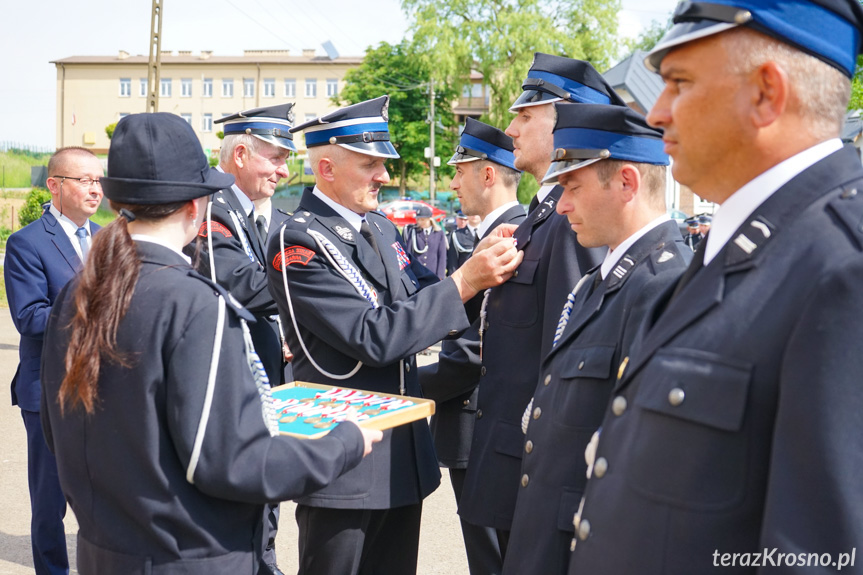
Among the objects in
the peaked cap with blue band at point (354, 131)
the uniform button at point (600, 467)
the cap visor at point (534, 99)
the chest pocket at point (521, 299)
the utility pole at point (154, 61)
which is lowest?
the uniform button at point (600, 467)

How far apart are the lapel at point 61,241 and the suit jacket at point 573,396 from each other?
300 cm

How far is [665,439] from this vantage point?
1.40 metres

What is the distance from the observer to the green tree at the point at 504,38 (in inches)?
1401

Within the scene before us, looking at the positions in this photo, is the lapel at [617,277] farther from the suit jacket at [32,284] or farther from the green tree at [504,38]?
the green tree at [504,38]

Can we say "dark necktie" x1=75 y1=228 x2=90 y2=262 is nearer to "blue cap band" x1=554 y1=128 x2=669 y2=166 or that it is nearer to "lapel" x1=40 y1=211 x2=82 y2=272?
"lapel" x1=40 y1=211 x2=82 y2=272

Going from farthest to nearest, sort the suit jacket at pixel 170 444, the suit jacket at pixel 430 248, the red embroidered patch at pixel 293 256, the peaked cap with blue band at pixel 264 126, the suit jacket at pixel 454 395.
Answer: the suit jacket at pixel 430 248 → the peaked cap with blue band at pixel 264 126 → the suit jacket at pixel 454 395 → the red embroidered patch at pixel 293 256 → the suit jacket at pixel 170 444

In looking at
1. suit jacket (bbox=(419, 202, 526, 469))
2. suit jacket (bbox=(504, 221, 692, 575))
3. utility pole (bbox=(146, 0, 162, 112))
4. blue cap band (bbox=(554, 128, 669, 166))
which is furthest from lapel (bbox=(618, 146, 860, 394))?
utility pole (bbox=(146, 0, 162, 112))

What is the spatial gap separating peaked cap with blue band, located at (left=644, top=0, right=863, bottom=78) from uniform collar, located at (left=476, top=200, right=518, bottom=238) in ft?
8.29

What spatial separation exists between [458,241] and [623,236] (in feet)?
36.1

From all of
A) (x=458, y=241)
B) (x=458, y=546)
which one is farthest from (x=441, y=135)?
(x=458, y=546)

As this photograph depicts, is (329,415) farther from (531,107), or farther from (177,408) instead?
(531,107)

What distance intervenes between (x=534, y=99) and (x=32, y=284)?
2727 mm

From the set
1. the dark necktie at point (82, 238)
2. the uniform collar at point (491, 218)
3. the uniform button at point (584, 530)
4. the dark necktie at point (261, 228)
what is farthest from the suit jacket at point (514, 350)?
the dark necktie at point (82, 238)

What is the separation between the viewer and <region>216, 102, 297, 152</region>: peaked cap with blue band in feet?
16.1
